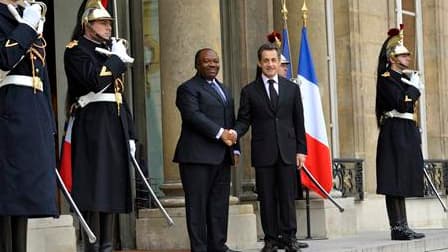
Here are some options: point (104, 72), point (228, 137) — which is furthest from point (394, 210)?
point (104, 72)

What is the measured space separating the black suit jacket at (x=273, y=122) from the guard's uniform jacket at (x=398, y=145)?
1802 mm

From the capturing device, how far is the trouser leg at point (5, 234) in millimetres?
7387

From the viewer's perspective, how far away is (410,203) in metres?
18.2

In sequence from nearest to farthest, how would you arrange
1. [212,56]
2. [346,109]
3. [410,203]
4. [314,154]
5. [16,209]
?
[16,209] < [212,56] < [314,154] < [346,109] < [410,203]

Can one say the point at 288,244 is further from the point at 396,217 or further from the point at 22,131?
the point at 22,131

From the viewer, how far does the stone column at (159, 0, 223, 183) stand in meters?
12.3

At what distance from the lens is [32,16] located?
7.41m

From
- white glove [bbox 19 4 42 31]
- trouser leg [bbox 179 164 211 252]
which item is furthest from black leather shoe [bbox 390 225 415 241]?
white glove [bbox 19 4 42 31]

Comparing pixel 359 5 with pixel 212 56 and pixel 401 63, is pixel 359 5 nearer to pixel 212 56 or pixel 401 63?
pixel 401 63

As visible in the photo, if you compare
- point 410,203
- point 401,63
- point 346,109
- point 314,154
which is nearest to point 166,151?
point 314,154

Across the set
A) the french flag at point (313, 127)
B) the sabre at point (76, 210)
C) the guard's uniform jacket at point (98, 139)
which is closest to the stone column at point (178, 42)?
the french flag at point (313, 127)

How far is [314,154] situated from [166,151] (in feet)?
5.61

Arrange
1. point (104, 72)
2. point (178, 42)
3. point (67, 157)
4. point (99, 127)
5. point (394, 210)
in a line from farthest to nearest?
point (394, 210)
point (178, 42)
point (67, 157)
point (99, 127)
point (104, 72)

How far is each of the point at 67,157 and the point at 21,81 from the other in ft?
6.59
